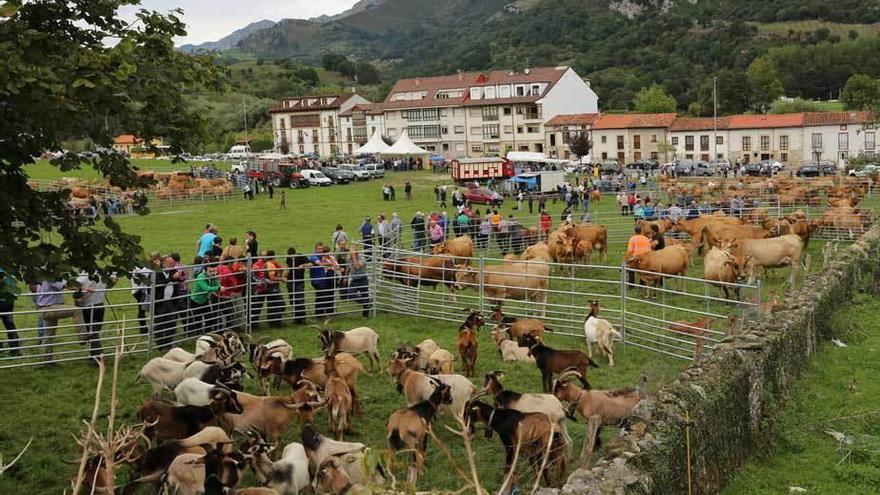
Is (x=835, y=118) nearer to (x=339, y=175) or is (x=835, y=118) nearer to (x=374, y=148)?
(x=374, y=148)

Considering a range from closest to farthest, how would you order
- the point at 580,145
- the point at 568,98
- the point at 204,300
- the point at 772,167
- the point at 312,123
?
the point at 204,300, the point at 772,167, the point at 580,145, the point at 568,98, the point at 312,123

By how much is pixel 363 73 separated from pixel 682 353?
171m

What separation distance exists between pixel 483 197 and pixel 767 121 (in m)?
37.0

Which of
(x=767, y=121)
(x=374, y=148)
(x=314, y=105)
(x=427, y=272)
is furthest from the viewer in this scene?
(x=314, y=105)

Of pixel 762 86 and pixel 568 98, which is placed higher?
pixel 762 86

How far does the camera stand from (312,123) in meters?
101

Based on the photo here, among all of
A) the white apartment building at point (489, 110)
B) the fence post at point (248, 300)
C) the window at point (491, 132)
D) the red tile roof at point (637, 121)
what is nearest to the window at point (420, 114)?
the white apartment building at point (489, 110)

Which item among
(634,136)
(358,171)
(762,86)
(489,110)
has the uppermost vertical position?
(762,86)

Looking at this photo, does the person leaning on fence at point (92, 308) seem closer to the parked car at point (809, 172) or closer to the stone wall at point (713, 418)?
the stone wall at point (713, 418)

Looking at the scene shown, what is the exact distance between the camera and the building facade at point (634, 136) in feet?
235

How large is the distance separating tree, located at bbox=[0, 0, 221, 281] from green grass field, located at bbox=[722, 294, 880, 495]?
21.4 feet

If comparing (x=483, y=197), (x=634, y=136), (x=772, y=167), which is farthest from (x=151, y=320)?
(x=634, y=136)

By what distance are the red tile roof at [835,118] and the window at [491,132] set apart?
2765 centimetres

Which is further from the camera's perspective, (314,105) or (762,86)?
(314,105)
